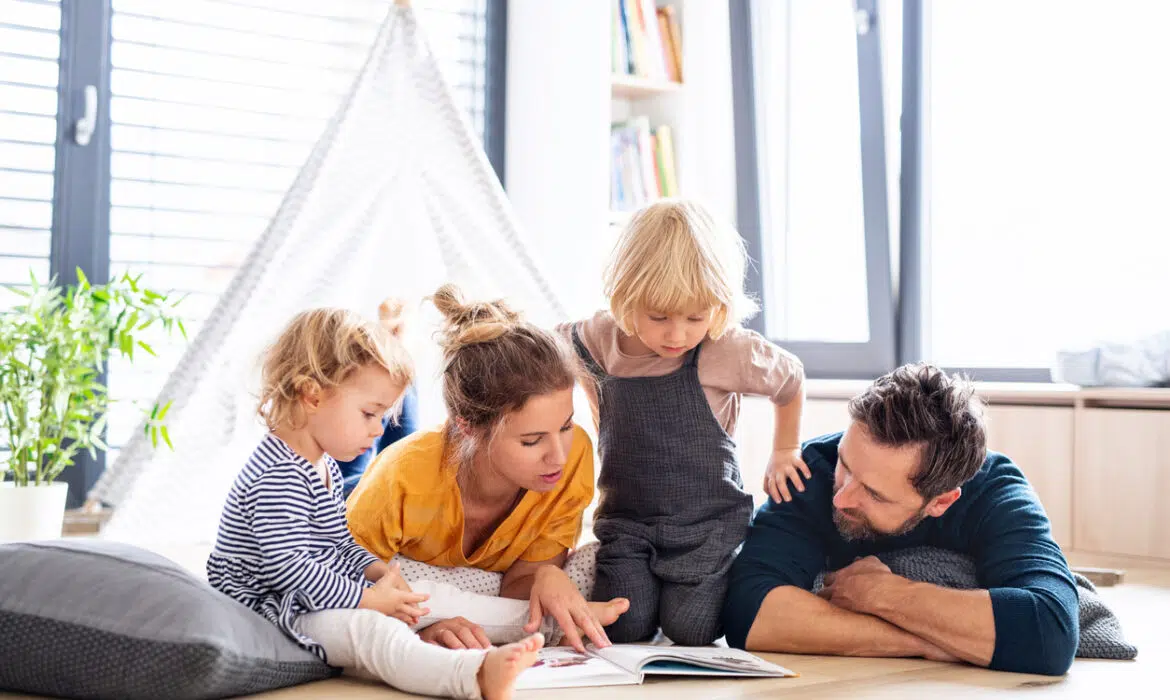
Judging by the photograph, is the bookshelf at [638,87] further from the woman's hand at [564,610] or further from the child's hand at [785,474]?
the woman's hand at [564,610]

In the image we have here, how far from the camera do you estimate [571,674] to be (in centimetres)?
154

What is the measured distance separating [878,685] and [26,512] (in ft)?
6.52

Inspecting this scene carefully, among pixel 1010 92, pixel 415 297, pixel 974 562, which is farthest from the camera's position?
pixel 1010 92

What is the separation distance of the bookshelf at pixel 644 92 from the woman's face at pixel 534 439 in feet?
6.85

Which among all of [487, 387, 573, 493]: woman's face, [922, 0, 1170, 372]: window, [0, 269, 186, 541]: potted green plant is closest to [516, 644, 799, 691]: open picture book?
[487, 387, 573, 493]: woman's face

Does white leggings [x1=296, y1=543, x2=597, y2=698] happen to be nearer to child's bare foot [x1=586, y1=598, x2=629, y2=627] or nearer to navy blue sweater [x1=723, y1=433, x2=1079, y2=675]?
child's bare foot [x1=586, y1=598, x2=629, y2=627]

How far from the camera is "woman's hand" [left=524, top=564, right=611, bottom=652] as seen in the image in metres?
1.70

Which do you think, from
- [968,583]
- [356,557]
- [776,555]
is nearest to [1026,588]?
[968,583]

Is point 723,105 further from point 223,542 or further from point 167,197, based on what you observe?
point 223,542

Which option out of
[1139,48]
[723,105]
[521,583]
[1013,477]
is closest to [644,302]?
[521,583]

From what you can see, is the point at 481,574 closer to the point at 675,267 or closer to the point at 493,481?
the point at 493,481

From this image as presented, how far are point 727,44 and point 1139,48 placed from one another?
1308 mm

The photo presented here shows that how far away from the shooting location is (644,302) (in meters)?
1.87

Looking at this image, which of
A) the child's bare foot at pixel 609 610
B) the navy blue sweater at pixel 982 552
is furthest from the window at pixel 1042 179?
the child's bare foot at pixel 609 610
